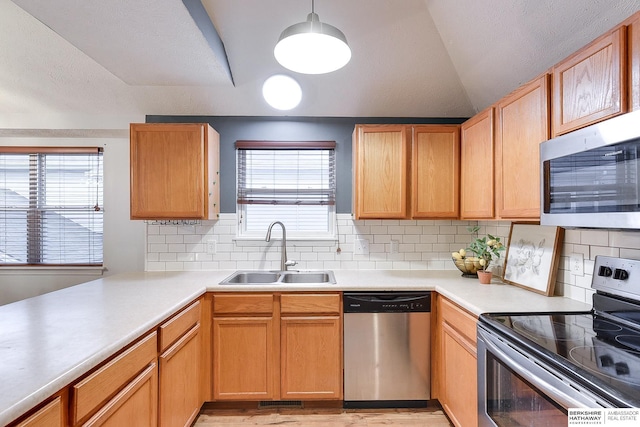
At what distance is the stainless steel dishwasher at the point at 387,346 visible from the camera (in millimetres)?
2176

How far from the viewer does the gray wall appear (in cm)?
282

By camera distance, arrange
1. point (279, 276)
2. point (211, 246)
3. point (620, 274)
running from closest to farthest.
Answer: point (620, 274), point (279, 276), point (211, 246)

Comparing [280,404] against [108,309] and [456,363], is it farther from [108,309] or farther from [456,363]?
[108,309]

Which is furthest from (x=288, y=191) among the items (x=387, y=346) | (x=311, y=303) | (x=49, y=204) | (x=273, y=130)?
(x=49, y=204)

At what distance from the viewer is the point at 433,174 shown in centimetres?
253

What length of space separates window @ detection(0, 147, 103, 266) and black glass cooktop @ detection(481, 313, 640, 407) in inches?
154

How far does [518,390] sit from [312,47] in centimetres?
173

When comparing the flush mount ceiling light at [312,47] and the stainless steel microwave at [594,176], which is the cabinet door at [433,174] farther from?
the flush mount ceiling light at [312,47]

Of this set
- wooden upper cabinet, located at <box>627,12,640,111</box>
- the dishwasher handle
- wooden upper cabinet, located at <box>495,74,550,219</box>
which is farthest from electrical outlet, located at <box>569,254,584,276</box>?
wooden upper cabinet, located at <box>627,12,640,111</box>

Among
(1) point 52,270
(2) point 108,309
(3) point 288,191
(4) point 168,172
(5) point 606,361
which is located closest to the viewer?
(5) point 606,361

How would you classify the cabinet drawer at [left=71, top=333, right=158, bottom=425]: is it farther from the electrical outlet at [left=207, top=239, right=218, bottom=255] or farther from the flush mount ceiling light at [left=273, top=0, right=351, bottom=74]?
the flush mount ceiling light at [left=273, top=0, right=351, bottom=74]

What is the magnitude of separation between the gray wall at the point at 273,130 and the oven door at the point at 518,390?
191cm

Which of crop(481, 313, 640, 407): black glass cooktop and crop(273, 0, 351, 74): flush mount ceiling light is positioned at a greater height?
crop(273, 0, 351, 74): flush mount ceiling light

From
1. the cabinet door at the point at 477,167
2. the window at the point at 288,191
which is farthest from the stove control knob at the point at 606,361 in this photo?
the window at the point at 288,191
